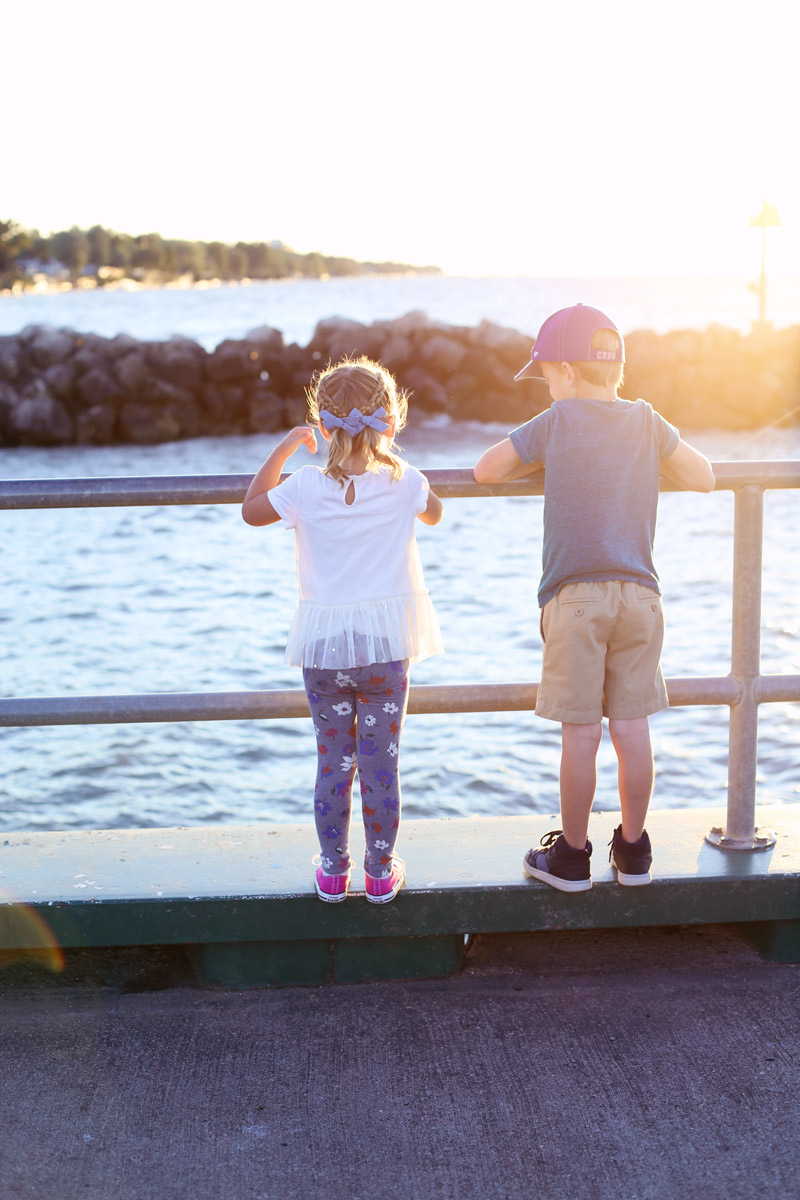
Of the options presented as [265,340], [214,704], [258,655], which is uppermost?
[265,340]

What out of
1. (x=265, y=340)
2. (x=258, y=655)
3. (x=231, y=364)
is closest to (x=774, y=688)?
(x=258, y=655)

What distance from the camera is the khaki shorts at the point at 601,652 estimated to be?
96.0 inches

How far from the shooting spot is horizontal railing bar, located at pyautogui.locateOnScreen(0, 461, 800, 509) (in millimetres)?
2531

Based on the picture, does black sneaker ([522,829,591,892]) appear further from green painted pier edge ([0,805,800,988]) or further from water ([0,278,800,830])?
water ([0,278,800,830])

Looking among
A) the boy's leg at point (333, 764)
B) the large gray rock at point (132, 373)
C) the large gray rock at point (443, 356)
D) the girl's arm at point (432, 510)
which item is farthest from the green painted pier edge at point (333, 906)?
the large gray rock at point (443, 356)

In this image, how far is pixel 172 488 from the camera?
254cm

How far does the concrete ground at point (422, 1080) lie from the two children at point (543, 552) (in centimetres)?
42

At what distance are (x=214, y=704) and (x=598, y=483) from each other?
0.91 meters

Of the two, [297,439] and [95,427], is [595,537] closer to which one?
[297,439]

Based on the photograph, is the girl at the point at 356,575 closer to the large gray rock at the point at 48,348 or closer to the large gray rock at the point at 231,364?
the large gray rock at the point at 231,364

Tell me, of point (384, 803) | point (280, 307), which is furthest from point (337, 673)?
point (280, 307)

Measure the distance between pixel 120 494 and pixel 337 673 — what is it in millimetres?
577

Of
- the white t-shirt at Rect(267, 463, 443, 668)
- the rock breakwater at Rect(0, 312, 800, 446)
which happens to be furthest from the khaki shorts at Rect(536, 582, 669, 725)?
the rock breakwater at Rect(0, 312, 800, 446)

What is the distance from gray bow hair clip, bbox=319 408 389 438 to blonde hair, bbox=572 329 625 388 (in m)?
0.41
